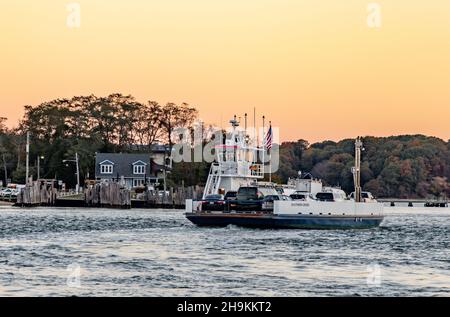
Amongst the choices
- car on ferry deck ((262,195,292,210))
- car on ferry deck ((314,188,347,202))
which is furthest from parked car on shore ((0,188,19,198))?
car on ferry deck ((262,195,292,210))

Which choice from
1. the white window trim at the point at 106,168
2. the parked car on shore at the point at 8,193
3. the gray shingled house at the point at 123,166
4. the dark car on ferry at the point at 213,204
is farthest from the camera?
the white window trim at the point at 106,168

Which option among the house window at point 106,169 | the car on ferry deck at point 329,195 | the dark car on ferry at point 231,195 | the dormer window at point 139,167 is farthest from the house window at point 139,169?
the car on ferry deck at point 329,195

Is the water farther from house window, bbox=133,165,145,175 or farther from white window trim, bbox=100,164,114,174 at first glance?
house window, bbox=133,165,145,175

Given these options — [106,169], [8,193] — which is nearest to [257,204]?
[8,193]

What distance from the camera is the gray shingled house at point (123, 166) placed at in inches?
6811

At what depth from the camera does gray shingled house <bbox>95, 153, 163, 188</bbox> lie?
17300cm

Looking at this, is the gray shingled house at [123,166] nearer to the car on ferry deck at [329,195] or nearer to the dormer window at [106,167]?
the dormer window at [106,167]

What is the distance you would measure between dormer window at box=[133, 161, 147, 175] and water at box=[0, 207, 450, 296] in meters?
102

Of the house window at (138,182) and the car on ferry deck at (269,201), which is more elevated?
the house window at (138,182)

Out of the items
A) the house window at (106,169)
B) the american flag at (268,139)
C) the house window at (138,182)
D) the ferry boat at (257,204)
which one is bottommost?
the ferry boat at (257,204)

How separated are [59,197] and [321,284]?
388 ft

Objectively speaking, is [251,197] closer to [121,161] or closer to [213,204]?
[213,204]

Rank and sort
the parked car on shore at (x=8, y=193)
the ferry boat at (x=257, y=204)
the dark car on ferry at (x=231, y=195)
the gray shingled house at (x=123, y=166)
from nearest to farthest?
the ferry boat at (x=257, y=204)
the dark car on ferry at (x=231, y=195)
the parked car on shore at (x=8, y=193)
the gray shingled house at (x=123, y=166)

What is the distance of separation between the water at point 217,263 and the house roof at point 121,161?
98.3 metres
